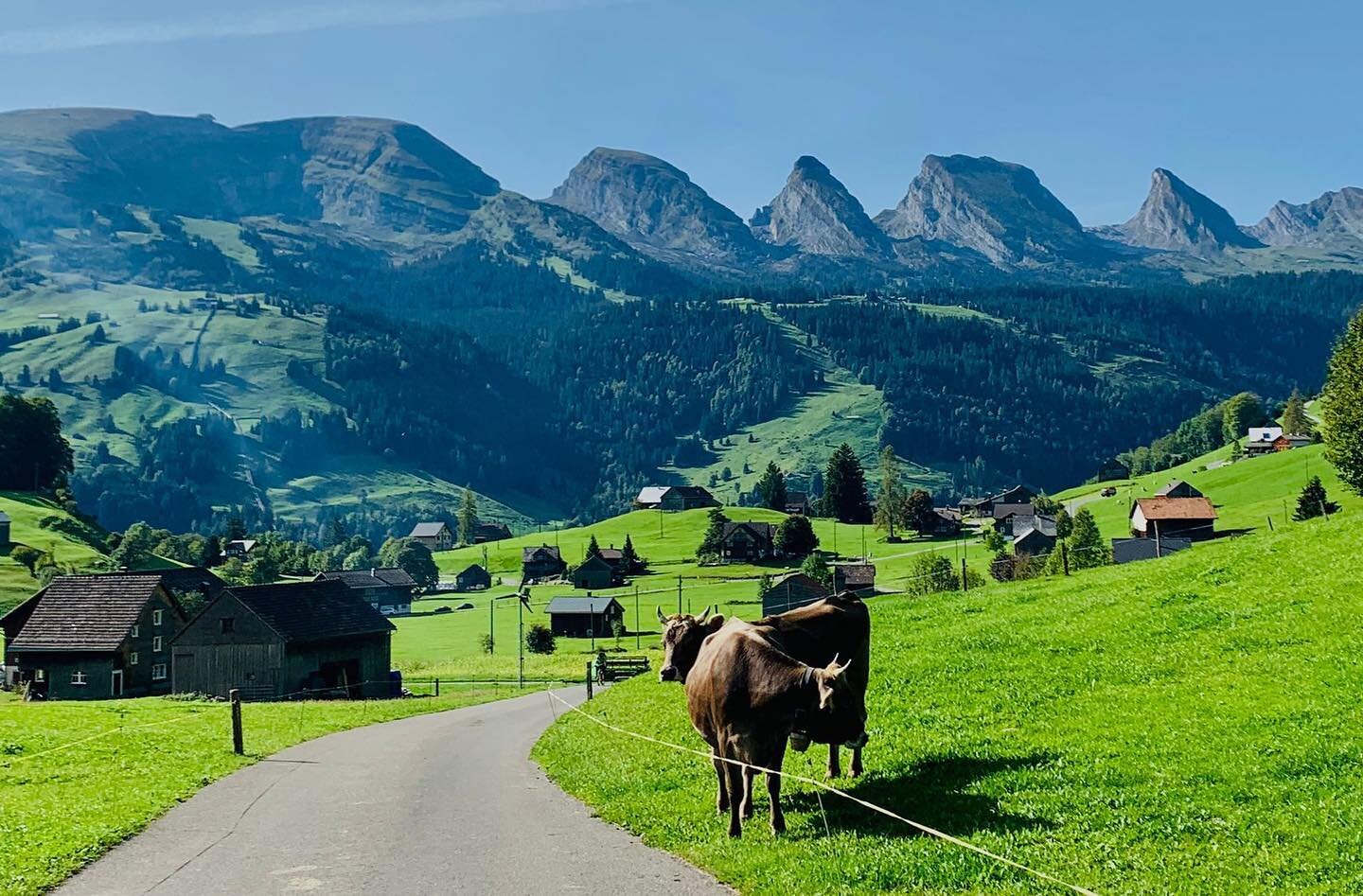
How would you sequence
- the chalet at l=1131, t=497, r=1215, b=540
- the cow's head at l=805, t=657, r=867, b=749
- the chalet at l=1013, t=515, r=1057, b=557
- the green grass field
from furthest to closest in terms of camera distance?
the chalet at l=1013, t=515, r=1057, b=557, the chalet at l=1131, t=497, r=1215, b=540, the green grass field, the cow's head at l=805, t=657, r=867, b=749

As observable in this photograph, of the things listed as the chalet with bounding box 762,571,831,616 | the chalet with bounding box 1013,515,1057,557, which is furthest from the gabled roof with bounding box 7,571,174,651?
the chalet with bounding box 1013,515,1057,557

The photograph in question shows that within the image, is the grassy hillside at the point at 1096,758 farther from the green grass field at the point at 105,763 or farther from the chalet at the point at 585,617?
the chalet at the point at 585,617

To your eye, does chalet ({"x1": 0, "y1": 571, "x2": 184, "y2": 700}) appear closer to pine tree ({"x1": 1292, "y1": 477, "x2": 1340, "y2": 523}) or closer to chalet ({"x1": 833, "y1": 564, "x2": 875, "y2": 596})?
chalet ({"x1": 833, "y1": 564, "x2": 875, "y2": 596})

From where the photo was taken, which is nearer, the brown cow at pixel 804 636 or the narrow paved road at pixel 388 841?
the narrow paved road at pixel 388 841

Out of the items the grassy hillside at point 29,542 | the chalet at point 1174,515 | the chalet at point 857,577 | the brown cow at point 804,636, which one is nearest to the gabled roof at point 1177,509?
the chalet at point 1174,515

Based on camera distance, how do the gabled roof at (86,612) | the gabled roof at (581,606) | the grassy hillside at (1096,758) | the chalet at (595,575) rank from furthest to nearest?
the chalet at (595,575)
the gabled roof at (581,606)
the gabled roof at (86,612)
the grassy hillside at (1096,758)

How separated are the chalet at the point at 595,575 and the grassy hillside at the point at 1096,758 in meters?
145

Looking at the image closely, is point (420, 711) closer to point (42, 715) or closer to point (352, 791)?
point (42, 715)

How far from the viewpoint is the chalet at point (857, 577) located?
12925 centimetres

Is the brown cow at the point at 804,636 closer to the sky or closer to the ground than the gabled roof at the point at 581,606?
closer to the sky

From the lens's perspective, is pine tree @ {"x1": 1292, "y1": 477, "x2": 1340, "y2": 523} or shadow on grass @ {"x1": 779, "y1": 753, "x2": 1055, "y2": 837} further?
pine tree @ {"x1": 1292, "y1": 477, "x2": 1340, "y2": 523}

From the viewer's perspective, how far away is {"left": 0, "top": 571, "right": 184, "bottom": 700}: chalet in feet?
259

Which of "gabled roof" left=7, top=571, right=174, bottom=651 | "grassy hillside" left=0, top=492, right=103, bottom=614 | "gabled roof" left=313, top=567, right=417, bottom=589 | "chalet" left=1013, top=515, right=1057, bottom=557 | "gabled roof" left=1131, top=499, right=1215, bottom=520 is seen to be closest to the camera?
"gabled roof" left=7, top=571, right=174, bottom=651

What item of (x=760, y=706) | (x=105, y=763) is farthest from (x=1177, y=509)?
(x=760, y=706)
